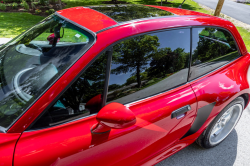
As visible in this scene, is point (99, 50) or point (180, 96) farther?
point (180, 96)

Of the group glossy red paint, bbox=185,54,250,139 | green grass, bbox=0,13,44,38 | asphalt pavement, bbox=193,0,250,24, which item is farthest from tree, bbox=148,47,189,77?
asphalt pavement, bbox=193,0,250,24

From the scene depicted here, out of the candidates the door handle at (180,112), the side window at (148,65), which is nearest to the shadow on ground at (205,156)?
the door handle at (180,112)

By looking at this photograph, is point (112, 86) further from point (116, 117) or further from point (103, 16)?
point (103, 16)

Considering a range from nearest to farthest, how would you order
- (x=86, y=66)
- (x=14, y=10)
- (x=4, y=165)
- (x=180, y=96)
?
(x=4, y=165) < (x=86, y=66) < (x=180, y=96) < (x=14, y=10)

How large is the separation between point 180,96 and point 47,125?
1.17 meters

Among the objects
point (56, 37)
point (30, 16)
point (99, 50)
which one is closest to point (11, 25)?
point (30, 16)

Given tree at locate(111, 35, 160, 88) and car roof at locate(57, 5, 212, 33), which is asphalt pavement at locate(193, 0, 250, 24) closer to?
car roof at locate(57, 5, 212, 33)

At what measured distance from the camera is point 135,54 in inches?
63.0

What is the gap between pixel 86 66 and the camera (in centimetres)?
135

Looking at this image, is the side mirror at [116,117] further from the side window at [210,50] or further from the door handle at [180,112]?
the side window at [210,50]

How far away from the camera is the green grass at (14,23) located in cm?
681

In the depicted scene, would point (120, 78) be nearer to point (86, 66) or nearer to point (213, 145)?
point (86, 66)

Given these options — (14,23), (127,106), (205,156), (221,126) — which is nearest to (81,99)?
(127,106)

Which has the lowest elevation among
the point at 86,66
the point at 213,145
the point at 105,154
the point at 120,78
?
the point at 213,145
